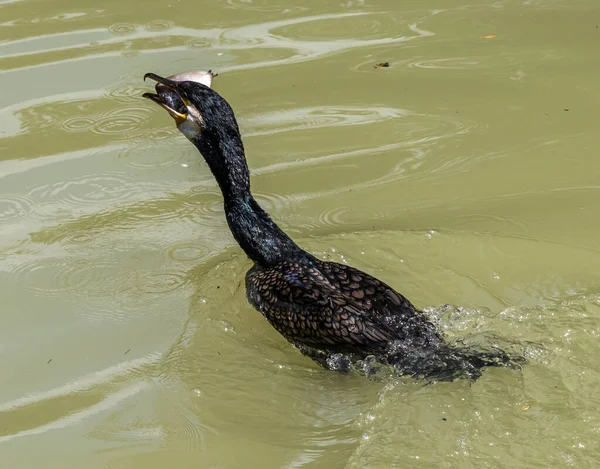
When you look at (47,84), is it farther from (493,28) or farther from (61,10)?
(493,28)

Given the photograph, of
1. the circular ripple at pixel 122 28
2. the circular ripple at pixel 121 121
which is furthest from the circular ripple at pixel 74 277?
the circular ripple at pixel 122 28

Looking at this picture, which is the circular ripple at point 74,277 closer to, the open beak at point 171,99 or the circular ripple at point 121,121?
the open beak at point 171,99

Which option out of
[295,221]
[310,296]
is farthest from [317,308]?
A: [295,221]

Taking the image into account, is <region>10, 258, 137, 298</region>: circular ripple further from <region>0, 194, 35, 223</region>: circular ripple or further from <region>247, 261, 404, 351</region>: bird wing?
<region>247, 261, 404, 351</region>: bird wing

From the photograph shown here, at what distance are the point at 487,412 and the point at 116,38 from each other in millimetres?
5949

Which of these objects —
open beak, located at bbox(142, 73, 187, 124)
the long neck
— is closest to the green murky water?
the long neck

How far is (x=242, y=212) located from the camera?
5953mm

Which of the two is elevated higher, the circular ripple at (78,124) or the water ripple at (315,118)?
the circular ripple at (78,124)

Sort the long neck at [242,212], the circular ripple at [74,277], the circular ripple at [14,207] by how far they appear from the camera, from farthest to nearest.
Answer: the circular ripple at [14,207]
the circular ripple at [74,277]
the long neck at [242,212]

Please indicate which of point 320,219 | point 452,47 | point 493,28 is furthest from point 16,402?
point 493,28

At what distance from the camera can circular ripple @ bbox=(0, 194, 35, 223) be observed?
6746 millimetres

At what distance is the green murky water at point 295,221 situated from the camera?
477 cm

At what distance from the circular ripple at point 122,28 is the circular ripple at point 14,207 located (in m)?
2.79

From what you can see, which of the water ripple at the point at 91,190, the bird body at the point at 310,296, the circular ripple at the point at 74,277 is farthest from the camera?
the water ripple at the point at 91,190
